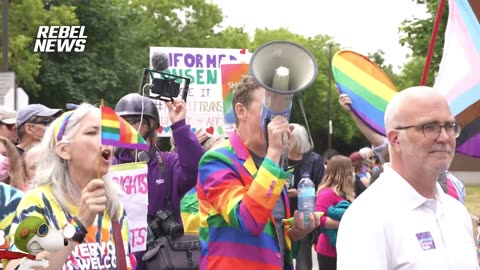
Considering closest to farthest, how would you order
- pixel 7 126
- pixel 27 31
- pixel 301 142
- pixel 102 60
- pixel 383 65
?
pixel 7 126, pixel 301 142, pixel 27 31, pixel 102 60, pixel 383 65

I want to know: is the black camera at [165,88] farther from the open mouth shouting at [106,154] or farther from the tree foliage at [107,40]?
the tree foliage at [107,40]

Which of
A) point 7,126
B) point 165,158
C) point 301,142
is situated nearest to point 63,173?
point 165,158

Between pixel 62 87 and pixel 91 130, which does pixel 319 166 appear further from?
pixel 62 87

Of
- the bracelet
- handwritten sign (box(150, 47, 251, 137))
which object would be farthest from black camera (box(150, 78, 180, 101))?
handwritten sign (box(150, 47, 251, 137))

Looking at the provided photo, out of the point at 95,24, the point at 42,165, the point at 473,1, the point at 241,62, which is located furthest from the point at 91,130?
the point at 95,24

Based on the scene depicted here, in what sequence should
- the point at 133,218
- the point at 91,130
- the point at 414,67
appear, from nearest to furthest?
1. the point at 91,130
2. the point at 133,218
3. the point at 414,67

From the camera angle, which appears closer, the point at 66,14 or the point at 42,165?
Answer: the point at 42,165

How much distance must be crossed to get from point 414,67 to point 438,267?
90462 millimetres

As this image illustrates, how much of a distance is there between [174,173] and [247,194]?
159cm

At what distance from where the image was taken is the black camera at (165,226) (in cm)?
528

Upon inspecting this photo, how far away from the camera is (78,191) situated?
367cm

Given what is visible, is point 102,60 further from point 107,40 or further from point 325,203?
point 325,203

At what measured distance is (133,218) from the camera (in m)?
4.89

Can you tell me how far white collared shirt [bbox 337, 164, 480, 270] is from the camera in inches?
121
